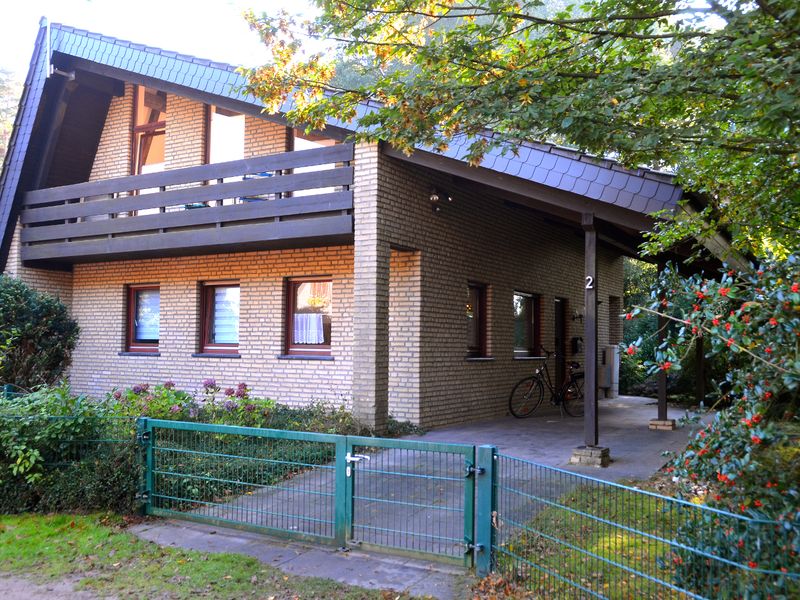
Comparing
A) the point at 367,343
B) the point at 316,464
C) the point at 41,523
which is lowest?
the point at 41,523

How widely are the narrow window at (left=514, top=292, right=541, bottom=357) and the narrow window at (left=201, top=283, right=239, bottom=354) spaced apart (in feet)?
18.6

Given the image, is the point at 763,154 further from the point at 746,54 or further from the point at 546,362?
the point at 546,362

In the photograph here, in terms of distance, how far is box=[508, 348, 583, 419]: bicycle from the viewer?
546 inches

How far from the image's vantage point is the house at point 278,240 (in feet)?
34.1

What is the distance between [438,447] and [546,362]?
10.8 m

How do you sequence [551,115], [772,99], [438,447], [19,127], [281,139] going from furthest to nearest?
1. [19,127]
2. [281,139]
3. [551,115]
4. [438,447]
5. [772,99]

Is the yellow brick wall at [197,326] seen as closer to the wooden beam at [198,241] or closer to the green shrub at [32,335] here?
the wooden beam at [198,241]

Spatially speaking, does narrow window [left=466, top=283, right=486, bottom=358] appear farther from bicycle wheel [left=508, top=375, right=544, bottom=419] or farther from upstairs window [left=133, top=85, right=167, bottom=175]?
upstairs window [left=133, top=85, right=167, bottom=175]

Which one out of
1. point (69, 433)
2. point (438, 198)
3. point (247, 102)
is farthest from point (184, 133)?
point (69, 433)

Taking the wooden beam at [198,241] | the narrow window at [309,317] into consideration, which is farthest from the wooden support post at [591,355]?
the narrow window at [309,317]

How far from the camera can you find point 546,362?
624 inches

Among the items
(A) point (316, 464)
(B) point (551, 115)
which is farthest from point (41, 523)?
(B) point (551, 115)

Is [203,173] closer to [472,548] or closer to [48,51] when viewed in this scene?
[48,51]

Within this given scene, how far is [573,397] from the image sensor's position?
14945 mm
